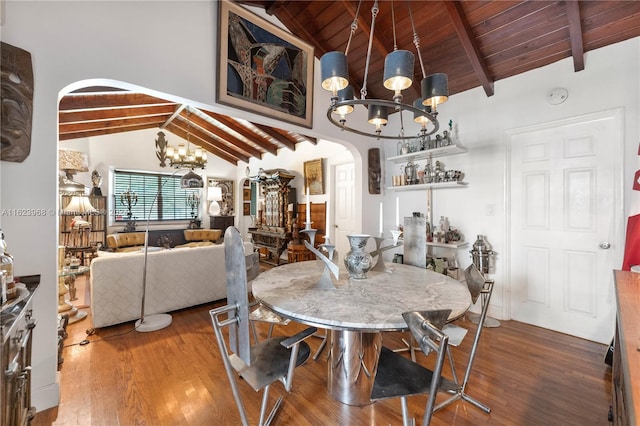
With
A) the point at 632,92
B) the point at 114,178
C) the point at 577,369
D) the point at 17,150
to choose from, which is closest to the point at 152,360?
the point at 17,150

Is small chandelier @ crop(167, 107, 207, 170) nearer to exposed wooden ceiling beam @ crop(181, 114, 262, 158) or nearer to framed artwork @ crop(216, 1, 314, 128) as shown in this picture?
exposed wooden ceiling beam @ crop(181, 114, 262, 158)

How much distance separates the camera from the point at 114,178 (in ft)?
20.6

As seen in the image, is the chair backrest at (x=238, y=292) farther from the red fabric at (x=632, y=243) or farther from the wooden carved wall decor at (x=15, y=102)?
the red fabric at (x=632, y=243)

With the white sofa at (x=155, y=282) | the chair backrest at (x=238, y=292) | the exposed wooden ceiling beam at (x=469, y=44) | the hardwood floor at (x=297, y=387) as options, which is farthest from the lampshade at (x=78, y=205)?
the exposed wooden ceiling beam at (x=469, y=44)

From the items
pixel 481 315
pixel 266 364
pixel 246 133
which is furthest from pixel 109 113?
pixel 481 315

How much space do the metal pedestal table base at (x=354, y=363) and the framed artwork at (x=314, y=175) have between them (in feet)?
13.2

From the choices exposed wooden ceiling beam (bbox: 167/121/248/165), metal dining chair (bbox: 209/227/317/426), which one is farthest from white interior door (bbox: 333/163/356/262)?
exposed wooden ceiling beam (bbox: 167/121/248/165)

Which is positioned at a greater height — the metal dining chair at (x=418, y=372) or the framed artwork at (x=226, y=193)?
the framed artwork at (x=226, y=193)

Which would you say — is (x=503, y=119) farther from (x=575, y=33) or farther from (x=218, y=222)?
(x=218, y=222)

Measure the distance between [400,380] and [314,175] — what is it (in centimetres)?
465

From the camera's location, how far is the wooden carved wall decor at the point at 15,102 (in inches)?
59.7

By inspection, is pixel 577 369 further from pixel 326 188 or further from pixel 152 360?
pixel 326 188

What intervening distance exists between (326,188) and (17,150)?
14.2 ft

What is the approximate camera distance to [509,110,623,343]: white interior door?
250cm
